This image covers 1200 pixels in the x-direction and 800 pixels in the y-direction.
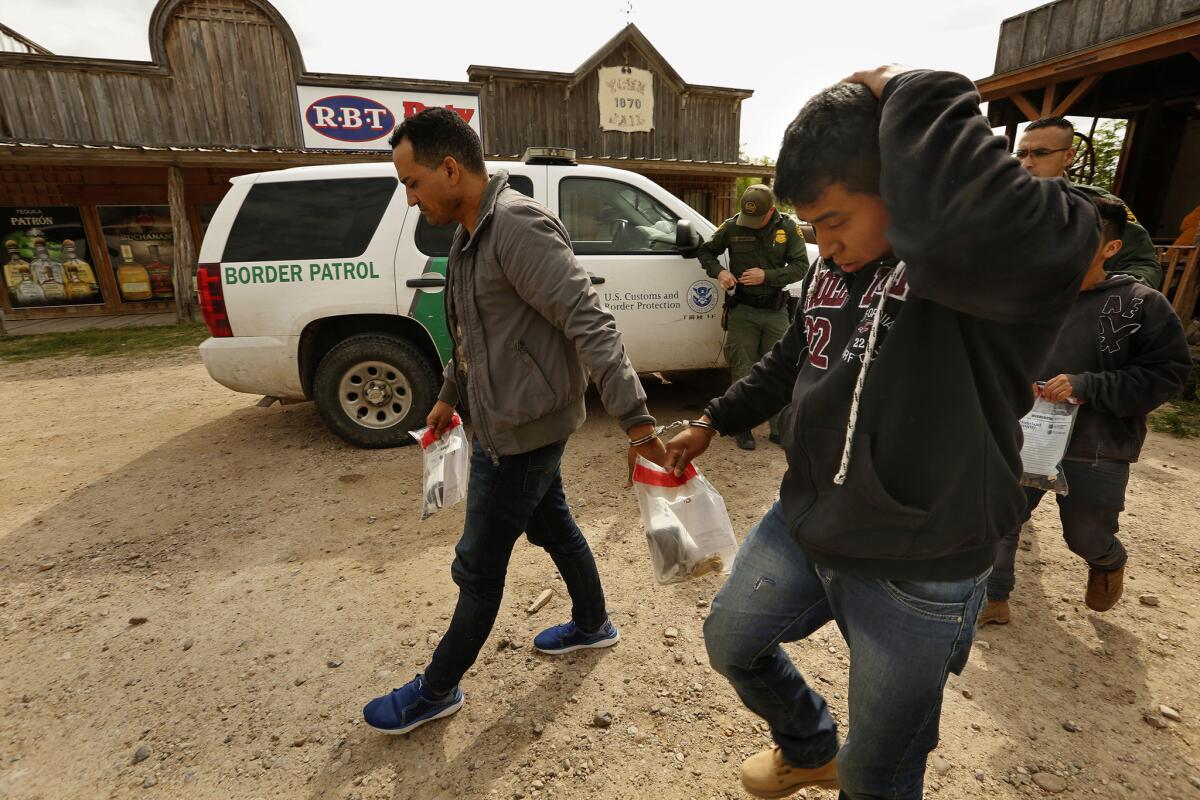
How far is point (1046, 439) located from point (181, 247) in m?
12.7

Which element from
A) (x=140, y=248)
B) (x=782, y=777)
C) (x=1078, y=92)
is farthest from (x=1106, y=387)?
(x=140, y=248)

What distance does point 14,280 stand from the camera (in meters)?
11.2

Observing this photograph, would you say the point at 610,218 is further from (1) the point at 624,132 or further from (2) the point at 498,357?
(1) the point at 624,132

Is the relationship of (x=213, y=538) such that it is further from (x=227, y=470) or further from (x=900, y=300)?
(x=900, y=300)

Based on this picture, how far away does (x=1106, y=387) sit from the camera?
7.47 ft

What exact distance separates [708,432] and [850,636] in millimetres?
683

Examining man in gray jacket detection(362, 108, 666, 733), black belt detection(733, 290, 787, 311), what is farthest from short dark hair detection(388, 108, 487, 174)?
black belt detection(733, 290, 787, 311)

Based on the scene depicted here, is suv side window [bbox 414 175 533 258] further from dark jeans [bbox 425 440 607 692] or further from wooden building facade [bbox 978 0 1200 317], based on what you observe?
wooden building facade [bbox 978 0 1200 317]

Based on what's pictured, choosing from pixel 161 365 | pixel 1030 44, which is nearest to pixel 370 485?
pixel 161 365

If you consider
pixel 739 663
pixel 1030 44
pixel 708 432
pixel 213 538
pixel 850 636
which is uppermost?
pixel 1030 44

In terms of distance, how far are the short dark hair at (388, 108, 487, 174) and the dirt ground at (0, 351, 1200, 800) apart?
6.34 ft

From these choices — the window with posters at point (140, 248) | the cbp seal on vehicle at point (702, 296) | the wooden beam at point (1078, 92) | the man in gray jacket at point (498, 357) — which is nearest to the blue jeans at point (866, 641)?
the man in gray jacket at point (498, 357)

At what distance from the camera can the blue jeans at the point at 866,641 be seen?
1228 mm

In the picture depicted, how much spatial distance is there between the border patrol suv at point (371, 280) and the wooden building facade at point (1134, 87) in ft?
20.5
